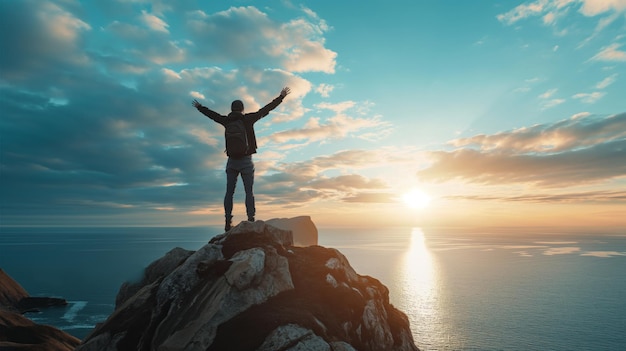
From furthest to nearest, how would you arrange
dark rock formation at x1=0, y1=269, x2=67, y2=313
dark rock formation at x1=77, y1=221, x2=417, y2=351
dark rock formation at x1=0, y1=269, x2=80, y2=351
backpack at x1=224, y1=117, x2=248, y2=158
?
dark rock formation at x1=0, y1=269, x2=67, y2=313 → dark rock formation at x1=0, y1=269, x2=80, y2=351 → backpack at x1=224, y1=117, x2=248, y2=158 → dark rock formation at x1=77, y1=221, x2=417, y2=351

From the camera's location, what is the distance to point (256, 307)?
523 inches

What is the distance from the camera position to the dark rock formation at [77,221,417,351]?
12.2 m

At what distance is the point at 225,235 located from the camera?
18.1 meters

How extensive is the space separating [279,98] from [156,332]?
12.8 metres

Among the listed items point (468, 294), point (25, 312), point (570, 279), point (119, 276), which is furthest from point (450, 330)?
point (119, 276)

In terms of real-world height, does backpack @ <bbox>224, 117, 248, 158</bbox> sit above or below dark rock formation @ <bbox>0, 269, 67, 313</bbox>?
above

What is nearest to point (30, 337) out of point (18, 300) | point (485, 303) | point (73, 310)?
point (73, 310)

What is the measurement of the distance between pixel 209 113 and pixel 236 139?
2.43 meters

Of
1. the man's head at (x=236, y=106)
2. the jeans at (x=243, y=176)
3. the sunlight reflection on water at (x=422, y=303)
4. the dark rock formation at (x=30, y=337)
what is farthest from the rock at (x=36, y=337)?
the sunlight reflection on water at (x=422, y=303)

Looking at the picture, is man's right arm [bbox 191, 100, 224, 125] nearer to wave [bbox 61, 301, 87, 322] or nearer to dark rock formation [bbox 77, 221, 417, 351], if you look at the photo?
dark rock formation [bbox 77, 221, 417, 351]

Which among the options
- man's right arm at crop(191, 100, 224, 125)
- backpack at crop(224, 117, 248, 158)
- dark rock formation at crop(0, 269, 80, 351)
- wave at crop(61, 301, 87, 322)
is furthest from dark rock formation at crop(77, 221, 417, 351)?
wave at crop(61, 301, 87, 322)

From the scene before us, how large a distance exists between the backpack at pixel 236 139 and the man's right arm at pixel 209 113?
0.90 meters

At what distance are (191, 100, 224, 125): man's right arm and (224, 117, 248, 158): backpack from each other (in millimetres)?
904

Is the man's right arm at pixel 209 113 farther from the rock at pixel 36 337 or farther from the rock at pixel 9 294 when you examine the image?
the rock at pixel 9 294
